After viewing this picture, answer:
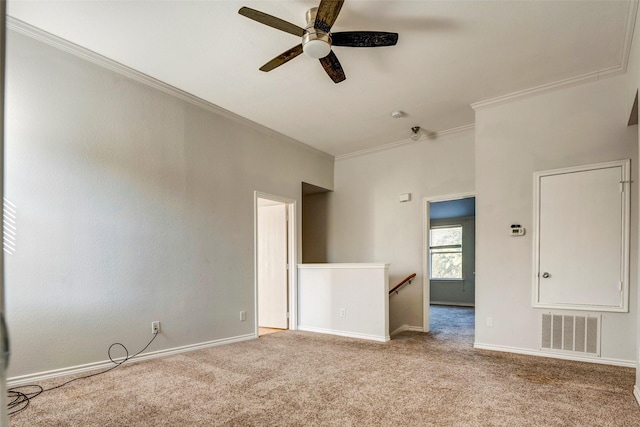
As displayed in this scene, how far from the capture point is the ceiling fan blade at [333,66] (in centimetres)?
282

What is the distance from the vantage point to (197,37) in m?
2.90

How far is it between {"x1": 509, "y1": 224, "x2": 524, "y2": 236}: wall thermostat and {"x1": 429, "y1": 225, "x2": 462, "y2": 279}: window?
18.0ft

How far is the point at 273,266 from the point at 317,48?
12.0 feet

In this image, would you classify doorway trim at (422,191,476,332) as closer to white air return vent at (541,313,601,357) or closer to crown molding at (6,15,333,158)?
white air return vent at (541,313,601,357)

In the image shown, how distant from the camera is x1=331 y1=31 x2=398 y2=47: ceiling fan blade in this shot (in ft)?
8.15

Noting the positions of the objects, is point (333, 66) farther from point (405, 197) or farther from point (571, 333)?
point (571, 333)

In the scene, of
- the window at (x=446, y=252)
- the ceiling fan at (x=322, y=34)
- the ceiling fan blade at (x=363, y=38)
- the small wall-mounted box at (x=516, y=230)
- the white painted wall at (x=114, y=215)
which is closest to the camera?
the ceiling fan at (x=322, y=34)

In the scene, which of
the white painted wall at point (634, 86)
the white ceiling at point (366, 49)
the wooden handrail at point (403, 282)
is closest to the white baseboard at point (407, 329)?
the wooden handrail at point (403, 282)

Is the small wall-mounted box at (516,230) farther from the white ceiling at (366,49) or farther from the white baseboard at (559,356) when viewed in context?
the white ceiling at (366,49)

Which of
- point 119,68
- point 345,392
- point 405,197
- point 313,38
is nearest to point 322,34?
point 313,38

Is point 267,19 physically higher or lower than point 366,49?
lower

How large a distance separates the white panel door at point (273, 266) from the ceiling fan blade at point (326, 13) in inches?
129

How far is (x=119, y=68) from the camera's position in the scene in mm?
3365

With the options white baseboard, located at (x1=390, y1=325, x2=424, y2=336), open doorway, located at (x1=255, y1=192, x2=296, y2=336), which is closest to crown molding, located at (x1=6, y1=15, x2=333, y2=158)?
open doorway, located at (x1=255, y1=192, x2=296, y2=336)
